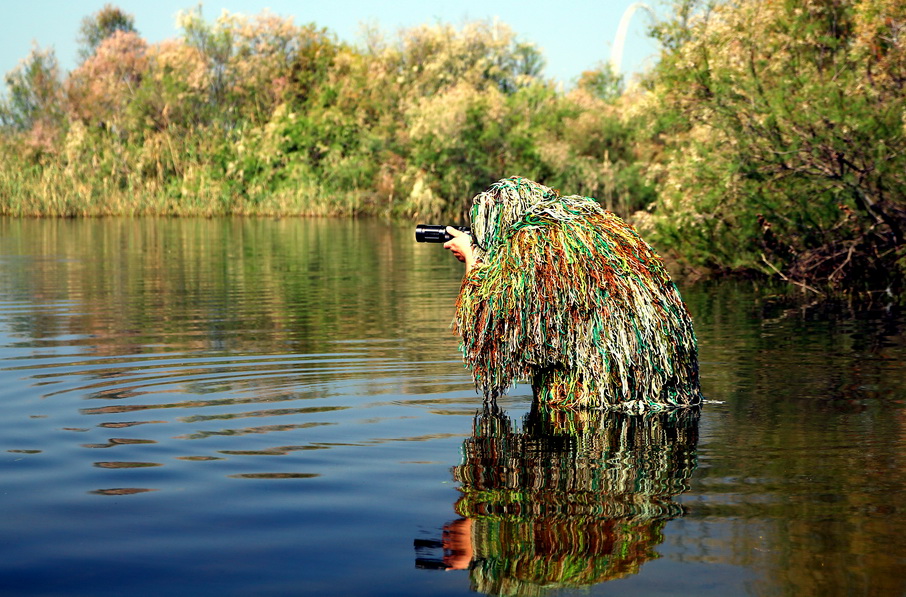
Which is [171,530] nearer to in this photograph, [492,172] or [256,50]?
[492,172]

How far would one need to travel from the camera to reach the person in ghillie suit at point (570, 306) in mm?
6906

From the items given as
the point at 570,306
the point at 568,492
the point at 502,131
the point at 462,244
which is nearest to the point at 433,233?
the point at 462,244

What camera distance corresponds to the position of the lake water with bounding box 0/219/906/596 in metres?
4.62

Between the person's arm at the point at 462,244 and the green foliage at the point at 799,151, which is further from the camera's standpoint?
the green foliage at the point at 799,151

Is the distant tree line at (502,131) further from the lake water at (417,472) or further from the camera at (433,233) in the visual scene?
the camera at (433,233)

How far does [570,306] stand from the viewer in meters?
6.95

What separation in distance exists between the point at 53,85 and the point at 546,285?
2364 inches

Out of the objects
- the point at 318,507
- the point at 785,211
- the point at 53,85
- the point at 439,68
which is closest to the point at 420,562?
the point at 318,507

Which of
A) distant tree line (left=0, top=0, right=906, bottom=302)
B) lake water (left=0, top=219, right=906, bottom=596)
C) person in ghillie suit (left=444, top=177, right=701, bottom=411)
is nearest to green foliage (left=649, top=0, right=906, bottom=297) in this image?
distant tree line (left=0, top=0, right=906, bottom=302)

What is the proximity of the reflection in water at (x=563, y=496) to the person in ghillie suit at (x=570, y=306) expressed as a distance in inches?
A: 11.1

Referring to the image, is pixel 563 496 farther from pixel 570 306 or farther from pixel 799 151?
pixel 799 151

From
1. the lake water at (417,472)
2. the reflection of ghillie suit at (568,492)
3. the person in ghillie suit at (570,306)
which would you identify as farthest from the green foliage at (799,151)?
the reflection of ghillie suit at (568,492)

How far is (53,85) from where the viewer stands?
203ft

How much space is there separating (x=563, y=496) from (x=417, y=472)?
3.08ft
